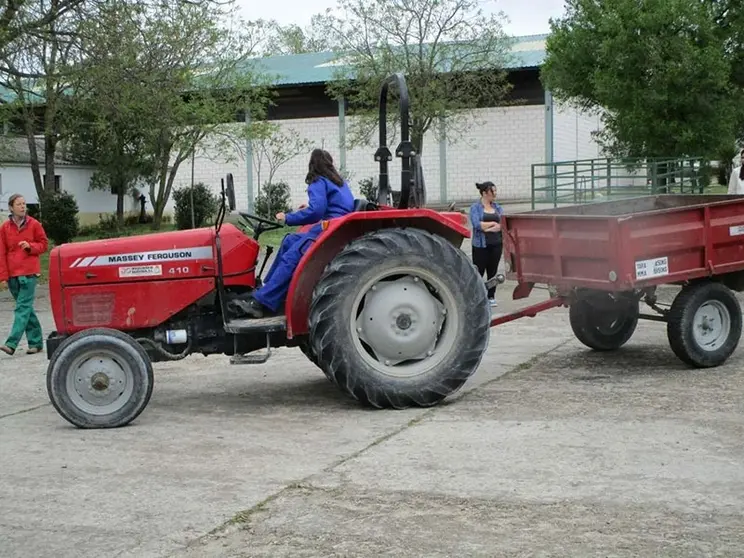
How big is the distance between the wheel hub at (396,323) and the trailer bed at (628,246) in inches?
70.9

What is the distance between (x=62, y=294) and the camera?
7.67m

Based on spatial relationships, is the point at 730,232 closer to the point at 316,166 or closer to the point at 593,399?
the point at 593,399

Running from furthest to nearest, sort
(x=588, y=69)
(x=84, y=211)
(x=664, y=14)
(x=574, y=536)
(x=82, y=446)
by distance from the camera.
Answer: (x=84, y=211) < (x=588, y=69) < (x=664, y=14) < (x=82, y=446) < (x=574, y=536)

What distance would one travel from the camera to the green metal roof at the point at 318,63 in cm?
4188

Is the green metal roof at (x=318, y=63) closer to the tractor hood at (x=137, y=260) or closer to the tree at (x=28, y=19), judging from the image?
the tree at (x=28, y=19)

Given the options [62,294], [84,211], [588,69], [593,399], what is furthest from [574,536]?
[84,211]

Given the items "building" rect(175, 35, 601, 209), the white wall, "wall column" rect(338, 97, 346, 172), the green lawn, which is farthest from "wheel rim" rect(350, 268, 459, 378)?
"wall column" rect(338, 97, 346, 172)

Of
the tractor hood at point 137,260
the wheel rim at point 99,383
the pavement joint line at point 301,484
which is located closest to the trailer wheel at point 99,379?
the wheel rim at point 99,383

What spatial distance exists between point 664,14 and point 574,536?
24677mm

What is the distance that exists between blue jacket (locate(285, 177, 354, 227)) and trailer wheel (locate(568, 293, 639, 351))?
296 centimetres

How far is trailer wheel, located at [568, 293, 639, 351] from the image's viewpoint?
32.8 ft

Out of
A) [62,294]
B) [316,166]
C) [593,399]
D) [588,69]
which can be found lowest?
[593,399]

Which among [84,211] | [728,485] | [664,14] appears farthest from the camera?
[84,211]

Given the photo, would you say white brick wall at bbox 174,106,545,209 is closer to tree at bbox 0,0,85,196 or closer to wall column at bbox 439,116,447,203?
wall column at bbox 439,116,447,203
